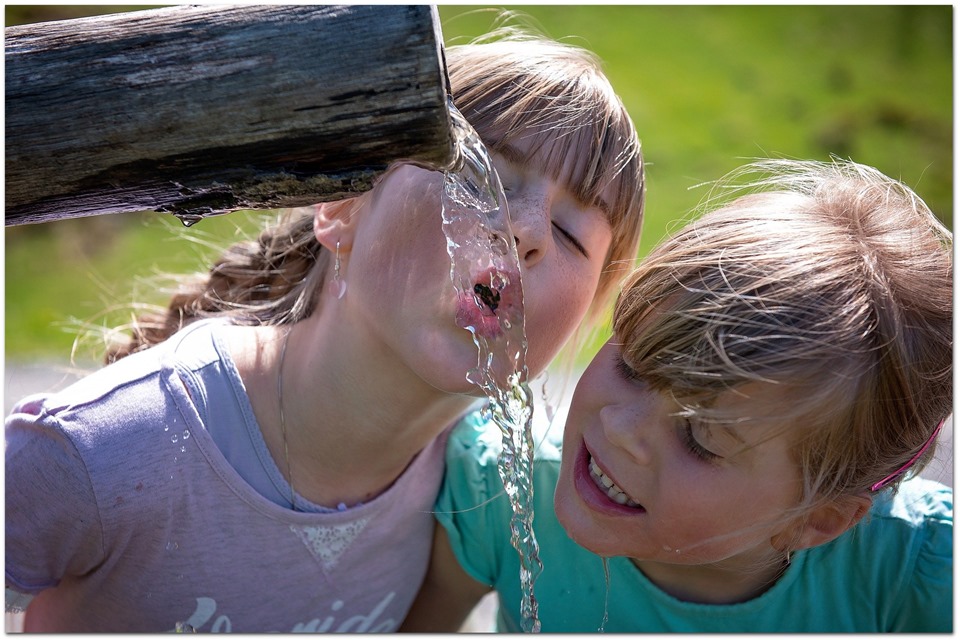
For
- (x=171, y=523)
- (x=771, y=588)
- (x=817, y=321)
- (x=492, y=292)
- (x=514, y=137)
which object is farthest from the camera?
(x=771, y=588)

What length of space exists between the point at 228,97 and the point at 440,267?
62 cm

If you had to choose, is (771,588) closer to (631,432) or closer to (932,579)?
(932,579)

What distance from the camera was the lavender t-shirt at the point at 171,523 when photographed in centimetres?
197

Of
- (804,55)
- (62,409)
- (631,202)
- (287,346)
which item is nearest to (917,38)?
(804,55)

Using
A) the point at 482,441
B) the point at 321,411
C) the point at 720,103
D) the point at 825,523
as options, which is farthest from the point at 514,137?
the point at 720,103

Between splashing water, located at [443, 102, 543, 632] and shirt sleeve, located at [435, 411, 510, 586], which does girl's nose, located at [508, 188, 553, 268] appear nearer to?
splashing water, located at [443, 102, 543, 632]

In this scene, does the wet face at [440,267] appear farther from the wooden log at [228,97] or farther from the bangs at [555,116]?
the wooden log at [228,97]

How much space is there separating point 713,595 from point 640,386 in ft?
2.25

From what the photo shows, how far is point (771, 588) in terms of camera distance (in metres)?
2.21

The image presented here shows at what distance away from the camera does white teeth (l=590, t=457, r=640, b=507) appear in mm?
1918

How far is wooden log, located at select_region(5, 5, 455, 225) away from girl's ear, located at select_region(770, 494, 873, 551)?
1124 mm

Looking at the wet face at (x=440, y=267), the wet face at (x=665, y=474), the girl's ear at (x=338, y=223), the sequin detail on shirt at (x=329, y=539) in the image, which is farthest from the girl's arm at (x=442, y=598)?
the girl's ear at (x=338, y=223)

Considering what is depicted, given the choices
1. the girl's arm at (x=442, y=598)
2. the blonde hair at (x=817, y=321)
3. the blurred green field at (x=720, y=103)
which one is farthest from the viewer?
the blurred green field at (x=720, y=103)

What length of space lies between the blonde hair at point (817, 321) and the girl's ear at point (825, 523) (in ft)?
0.11
